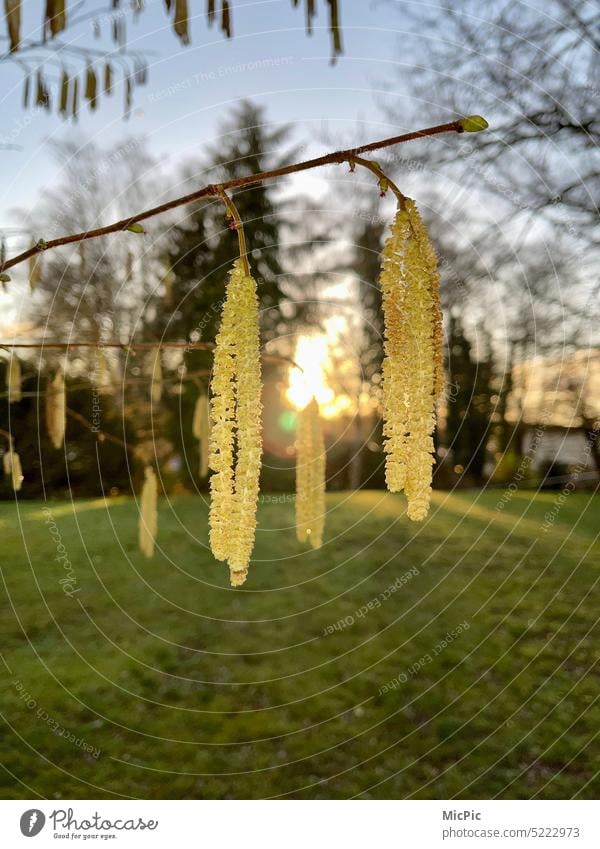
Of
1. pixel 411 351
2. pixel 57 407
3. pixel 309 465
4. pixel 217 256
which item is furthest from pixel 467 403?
pixel 411 351

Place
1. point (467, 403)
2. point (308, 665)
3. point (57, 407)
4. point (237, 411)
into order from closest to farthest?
point (237, 411)
point (57, 407)
point (308, 665)
point (467, 403)

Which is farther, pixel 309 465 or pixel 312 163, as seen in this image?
pixel 309 465

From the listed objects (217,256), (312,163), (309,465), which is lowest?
(309,465)

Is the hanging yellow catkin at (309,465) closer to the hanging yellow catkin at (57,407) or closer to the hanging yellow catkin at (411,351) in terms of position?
the hanging yellow catkin at (411,351)

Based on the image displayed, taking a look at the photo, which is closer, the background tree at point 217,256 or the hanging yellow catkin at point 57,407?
the hanging yellow catkin at point 57,407

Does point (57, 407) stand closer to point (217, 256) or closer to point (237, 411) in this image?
point (237, 411)

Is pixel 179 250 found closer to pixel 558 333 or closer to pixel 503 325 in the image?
pixel 503 325

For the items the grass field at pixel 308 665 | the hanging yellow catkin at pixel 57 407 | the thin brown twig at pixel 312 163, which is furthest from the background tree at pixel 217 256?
the thin brown twig at pixel 312 163

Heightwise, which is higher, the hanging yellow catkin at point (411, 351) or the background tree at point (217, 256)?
the background tree at point (217, 256)
